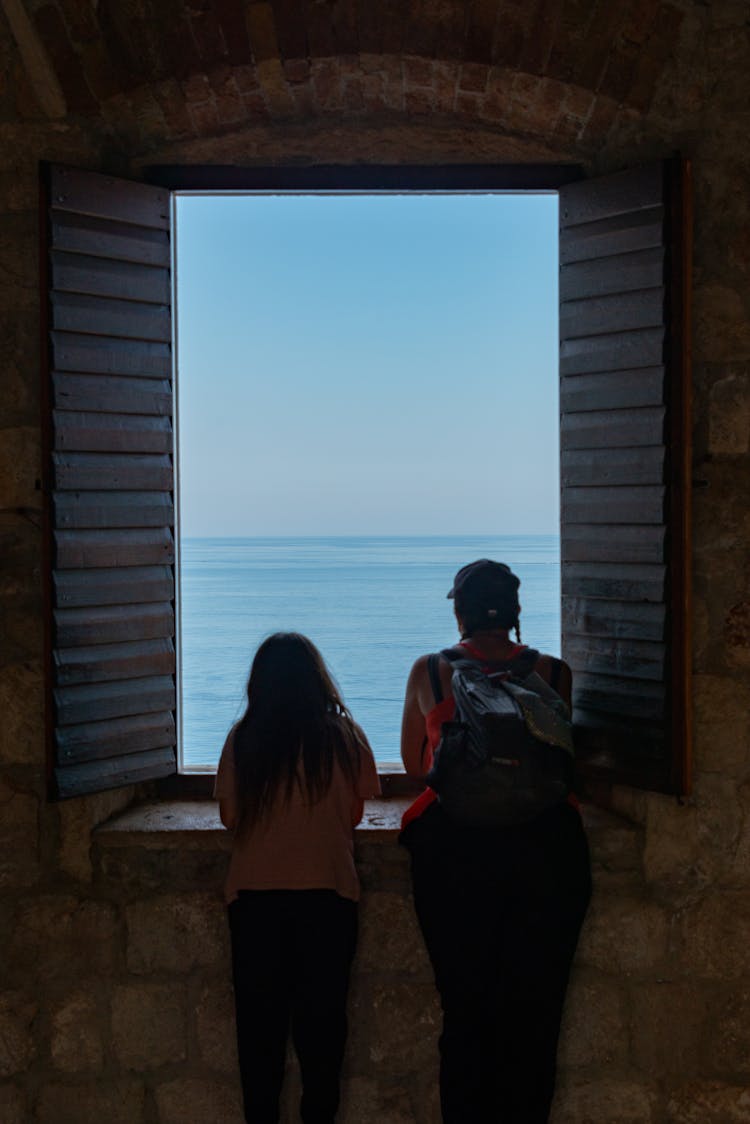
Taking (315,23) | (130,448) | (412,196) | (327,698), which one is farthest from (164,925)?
(315,23)

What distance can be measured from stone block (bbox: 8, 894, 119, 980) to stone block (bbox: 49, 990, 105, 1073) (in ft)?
0.23

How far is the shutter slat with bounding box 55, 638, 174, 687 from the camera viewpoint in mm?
2575

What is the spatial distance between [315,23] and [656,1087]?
9.32ft

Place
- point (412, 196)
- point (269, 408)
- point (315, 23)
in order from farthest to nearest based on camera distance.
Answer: point (269, 408) → point (412, 196) → point (315, 23)

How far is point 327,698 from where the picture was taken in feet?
7.56

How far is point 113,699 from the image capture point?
2.66 metres

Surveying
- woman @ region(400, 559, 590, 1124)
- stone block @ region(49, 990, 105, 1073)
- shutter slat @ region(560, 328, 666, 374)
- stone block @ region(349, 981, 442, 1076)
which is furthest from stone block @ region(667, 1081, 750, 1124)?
shutter slat @ region(560, 328, 666, 374)

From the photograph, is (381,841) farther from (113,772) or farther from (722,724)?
(722,724)

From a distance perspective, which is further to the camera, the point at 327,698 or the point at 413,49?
the point at 413,49

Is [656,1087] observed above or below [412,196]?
below

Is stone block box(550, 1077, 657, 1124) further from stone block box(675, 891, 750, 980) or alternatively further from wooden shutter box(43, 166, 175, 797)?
wooden shutter box(43, 166, 175, 797)

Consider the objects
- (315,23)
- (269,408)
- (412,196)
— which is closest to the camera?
(315,23)

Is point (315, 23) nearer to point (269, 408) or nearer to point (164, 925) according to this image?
point (269, 408)

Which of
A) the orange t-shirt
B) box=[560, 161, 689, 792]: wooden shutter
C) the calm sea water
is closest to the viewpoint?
the orange t-shirt
